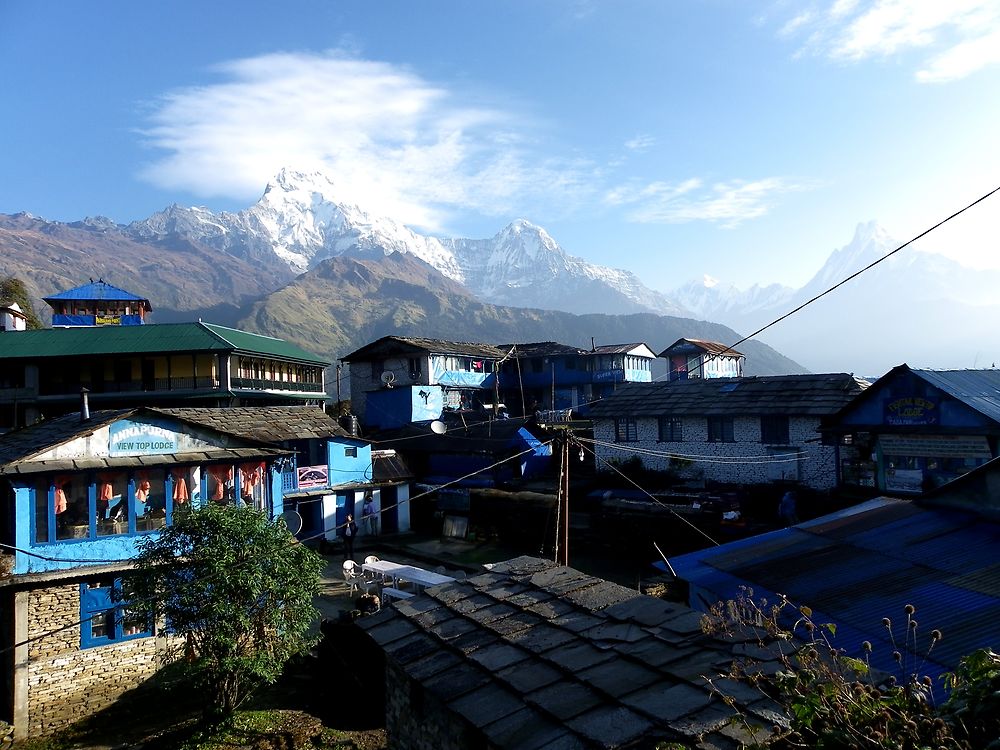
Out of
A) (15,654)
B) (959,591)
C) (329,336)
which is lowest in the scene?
(15,654)

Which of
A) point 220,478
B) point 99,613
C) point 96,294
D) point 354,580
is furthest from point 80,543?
point 96,294

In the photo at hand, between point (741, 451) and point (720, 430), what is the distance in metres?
1.52

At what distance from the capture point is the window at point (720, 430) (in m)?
32.1

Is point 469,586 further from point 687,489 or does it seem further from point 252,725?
point 687,489

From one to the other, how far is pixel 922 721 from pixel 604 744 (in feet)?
8.34

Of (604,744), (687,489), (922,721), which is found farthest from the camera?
(687,489)

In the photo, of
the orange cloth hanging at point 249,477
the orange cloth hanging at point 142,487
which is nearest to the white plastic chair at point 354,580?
the orange cloth hanging at point 249,477

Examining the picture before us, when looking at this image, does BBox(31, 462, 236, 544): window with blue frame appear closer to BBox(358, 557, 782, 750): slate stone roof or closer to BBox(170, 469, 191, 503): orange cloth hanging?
BBox(170, 469, 191, 503): orange cloth hanging

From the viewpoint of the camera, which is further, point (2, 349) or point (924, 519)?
point (2, 349)

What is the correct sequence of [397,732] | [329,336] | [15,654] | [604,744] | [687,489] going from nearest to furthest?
[604,744] → [397,732] → [15,654] → [687,489] → [329,336]

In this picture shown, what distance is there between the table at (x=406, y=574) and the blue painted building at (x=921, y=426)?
53.1 feet

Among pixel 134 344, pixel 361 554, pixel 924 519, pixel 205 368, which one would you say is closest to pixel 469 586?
pixel 924 519

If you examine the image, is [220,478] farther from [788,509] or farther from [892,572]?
[788,509]

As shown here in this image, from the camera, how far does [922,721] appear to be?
411 centimetres
